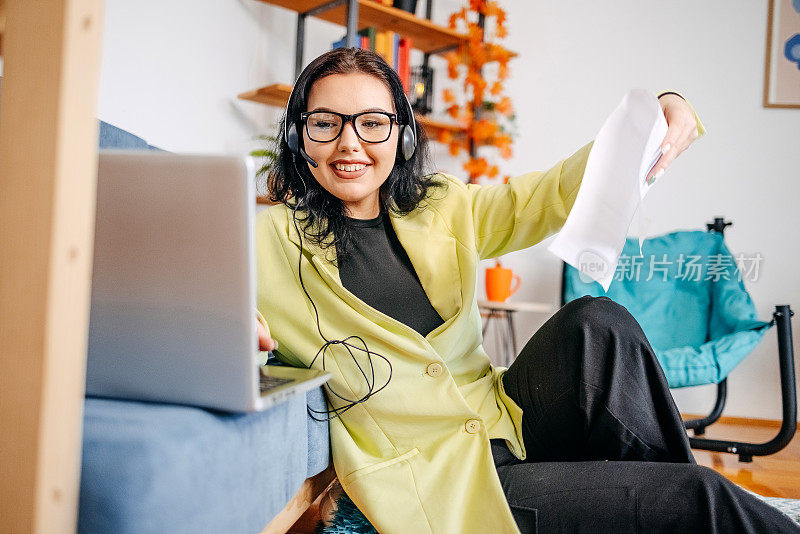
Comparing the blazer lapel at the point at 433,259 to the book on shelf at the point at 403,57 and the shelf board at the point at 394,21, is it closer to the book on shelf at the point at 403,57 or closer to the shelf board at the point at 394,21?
the shelf board at the point at 394,21

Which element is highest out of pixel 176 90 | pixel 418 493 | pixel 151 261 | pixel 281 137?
pixel 176 90

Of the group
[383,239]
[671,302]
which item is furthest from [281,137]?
[671,302]

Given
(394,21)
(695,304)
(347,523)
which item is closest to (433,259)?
(347,523)

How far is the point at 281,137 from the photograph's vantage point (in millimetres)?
1248

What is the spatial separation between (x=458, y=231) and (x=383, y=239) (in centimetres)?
14

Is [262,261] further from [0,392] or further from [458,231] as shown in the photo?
[0,392]

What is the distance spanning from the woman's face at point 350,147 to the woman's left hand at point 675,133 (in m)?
0.46

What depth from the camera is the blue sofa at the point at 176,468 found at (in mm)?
488

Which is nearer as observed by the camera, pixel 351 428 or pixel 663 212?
pixel 351 428

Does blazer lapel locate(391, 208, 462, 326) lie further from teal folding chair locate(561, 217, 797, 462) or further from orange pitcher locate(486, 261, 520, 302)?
orange pitcher locate(486, 261, 520, 302)

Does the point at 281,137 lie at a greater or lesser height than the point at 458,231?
greater

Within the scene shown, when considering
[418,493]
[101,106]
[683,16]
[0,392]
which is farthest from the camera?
[683,16]

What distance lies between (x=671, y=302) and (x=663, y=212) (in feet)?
1.73

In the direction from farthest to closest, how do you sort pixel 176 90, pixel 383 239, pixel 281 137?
1. pixel 176 90
2. pixel 281 137
3. pixel 383 239
